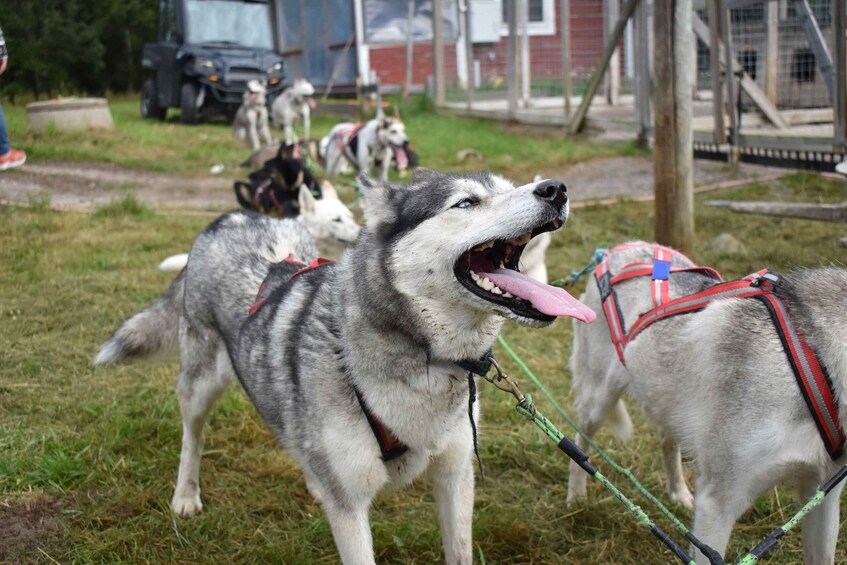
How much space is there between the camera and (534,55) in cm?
1574

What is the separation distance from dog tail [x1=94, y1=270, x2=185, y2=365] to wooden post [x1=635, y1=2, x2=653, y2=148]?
347 inches

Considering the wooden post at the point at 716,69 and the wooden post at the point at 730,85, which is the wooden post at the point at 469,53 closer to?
the wooden post at the point at 716,69

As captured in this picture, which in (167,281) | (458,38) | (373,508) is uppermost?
(458,38)

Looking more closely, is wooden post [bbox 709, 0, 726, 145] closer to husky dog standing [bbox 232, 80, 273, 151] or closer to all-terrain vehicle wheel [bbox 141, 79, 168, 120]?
husky dog standing [bbox 232, 80, 273, 151]

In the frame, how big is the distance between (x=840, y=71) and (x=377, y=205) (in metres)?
6.43

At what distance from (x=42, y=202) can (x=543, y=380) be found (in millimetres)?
6365

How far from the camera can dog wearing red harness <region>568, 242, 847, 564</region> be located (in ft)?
7.60

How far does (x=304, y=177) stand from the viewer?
9367 millimetres

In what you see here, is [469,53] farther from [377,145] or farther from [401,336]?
[401,336]

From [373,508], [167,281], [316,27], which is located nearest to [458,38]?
[316,27]

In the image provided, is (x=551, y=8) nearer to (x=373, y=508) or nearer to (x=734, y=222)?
(x=734, y=222)

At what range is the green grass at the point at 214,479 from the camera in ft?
10.3

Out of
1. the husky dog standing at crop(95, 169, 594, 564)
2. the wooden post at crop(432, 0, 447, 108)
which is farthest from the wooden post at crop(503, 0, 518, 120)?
the husky dog standing at crop(95, 169, 594, 564)

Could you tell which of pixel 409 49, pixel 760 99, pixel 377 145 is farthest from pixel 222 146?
pixel 760 99
